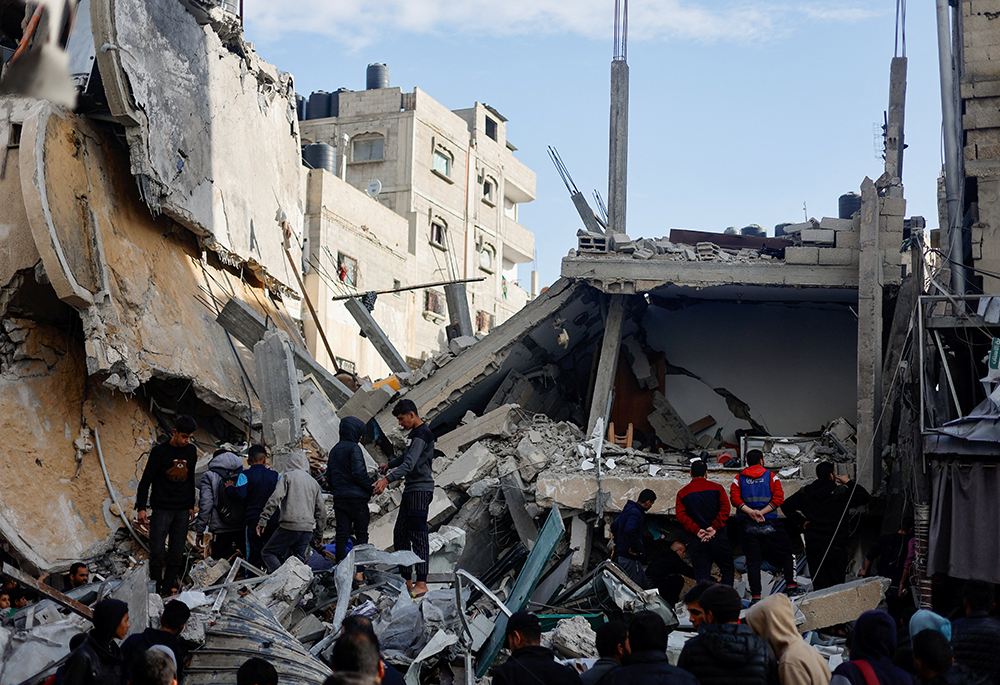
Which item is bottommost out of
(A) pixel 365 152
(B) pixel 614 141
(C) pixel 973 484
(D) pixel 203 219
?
(C) pixel 973 484

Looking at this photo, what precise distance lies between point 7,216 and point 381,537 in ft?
18.5

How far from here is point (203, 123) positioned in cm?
1313

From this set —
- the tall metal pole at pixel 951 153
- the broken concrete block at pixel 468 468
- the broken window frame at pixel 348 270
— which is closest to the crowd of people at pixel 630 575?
the broken concrete block at pixel 468 468

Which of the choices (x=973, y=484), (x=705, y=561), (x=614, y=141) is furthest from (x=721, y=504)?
(x=614, y=141)

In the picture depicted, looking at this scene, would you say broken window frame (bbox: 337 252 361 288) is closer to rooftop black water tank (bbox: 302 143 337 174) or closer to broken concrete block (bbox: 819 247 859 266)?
rooftop black water tank (bbox: 302 143 337 174)

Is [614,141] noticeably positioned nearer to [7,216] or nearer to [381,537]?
[381,537]

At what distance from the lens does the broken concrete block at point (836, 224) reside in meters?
12.1

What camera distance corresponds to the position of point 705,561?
841 cm

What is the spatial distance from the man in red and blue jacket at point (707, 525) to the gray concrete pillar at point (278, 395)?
4.64 metres

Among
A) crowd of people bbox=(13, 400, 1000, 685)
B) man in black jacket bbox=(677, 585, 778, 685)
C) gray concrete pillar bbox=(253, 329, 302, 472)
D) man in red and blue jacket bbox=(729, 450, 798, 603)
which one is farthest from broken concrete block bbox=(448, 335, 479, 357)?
man in black jacket bbox=(677, 585, 778, 685)

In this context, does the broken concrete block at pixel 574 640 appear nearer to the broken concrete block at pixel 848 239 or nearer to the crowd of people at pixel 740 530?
the crowd of people at pixel 740 530

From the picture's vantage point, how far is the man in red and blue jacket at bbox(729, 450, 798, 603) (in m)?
8.55

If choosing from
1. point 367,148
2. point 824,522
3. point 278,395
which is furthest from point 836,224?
point 367,148

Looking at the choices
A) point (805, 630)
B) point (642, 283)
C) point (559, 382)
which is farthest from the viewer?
point (559, 382)
